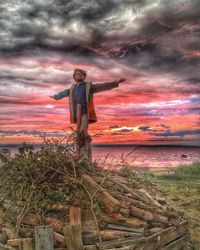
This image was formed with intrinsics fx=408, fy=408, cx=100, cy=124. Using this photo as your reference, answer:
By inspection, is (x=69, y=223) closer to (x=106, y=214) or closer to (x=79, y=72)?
(x=106, y=214)

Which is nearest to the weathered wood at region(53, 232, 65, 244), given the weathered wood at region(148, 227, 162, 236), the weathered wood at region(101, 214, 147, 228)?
the weathered wood at region(101, 214, 147, 228)

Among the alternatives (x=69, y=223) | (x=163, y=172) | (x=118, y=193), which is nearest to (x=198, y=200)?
(x=118, y=193)

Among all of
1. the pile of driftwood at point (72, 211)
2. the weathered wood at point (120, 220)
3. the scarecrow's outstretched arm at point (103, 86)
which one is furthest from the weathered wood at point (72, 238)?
the scarecrow's outstretched arm at point (103, 86)

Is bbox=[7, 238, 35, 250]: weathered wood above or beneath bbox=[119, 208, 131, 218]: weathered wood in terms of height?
beneath

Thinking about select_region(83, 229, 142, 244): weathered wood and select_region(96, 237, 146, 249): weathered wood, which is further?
select_region(83, 229, 142, 244): weathered wood

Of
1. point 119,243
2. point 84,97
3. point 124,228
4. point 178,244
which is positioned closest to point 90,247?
point 119,243

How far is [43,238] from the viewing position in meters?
7.18

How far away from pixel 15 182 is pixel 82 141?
9.07 feet

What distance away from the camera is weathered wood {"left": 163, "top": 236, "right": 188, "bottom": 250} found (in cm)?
869

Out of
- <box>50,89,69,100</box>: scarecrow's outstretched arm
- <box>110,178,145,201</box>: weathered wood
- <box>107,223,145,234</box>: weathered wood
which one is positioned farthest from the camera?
<box>50,89,69,100</box>: scarecrow's outstretched arm

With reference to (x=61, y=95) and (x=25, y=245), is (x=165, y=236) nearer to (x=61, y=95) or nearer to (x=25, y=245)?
(x=25, y=245)

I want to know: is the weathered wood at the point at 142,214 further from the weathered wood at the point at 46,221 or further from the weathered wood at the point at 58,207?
the weathered wood at the point at 46,221

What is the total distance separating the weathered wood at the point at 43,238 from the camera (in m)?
7.15

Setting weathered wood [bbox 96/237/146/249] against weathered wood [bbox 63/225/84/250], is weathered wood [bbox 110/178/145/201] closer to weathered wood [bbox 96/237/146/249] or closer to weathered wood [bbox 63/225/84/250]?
weathered wood [bbox 96/237/146/249]
